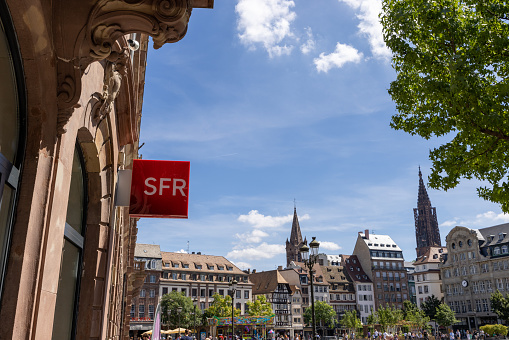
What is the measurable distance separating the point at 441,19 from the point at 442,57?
3.12ft

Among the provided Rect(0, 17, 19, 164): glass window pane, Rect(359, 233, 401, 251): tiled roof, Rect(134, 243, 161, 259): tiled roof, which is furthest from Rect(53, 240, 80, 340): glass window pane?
Rect(359, 233, 401, 251): tiled roof

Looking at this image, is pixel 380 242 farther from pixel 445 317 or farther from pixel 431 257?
pixel 445 317

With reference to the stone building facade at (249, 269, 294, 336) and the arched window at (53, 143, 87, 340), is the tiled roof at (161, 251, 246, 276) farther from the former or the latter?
the arched window at (53, 143, 87, 340)

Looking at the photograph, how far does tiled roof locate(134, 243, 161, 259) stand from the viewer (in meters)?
73.8

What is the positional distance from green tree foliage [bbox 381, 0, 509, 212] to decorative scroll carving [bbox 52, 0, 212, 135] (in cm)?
851

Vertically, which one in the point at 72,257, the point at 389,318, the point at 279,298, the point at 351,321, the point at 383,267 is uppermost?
the point at 383,267

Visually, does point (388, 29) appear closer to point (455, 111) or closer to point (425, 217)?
point (455, 111)

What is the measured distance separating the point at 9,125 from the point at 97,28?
1.08 meters

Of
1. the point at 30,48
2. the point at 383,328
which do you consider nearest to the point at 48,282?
the point at 30,48

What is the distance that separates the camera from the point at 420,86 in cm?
1187

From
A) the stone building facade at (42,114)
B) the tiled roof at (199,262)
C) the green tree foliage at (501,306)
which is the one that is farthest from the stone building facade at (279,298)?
the stone building facade at (42,114)

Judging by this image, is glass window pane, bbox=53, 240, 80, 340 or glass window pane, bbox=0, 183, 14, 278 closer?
glass window pane, bbox=0, 183, 14, 278

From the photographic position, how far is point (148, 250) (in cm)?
7544

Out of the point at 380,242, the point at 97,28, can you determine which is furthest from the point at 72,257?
the point at 380,242
